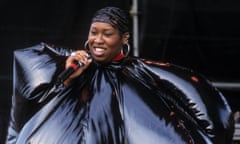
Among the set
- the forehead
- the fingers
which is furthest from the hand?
the forehead

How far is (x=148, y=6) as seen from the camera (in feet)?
13.0

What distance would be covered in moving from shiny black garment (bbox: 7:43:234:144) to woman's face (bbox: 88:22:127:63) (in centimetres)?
4

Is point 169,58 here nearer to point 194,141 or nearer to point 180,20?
point 180,20

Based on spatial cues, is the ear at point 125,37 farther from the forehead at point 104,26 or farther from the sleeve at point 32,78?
the sleeve at point 32,78

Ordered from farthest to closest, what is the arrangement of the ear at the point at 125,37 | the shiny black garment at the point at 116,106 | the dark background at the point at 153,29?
1. the dark background at the point at 153,29
2. the ear at the point at 125,37
3. the shiny black garment at the point at 116,106

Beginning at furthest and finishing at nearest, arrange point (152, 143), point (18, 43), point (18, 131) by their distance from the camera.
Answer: point (18, 43), point (18, 131), point (152, 143)

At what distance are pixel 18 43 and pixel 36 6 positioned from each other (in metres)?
0.26

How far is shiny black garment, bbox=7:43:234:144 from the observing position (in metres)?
2.20

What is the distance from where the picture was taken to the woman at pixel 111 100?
2.20 metres

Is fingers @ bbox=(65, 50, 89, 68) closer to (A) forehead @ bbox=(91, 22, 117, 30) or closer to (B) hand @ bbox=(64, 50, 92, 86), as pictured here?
(B) hand @ bbox=(64, 50, 92, 86)

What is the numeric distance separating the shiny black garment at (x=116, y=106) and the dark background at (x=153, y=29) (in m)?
1.55

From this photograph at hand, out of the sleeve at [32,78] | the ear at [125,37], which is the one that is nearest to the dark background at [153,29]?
the sleeve at [32,78]

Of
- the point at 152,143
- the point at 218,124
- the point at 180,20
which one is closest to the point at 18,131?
the point at 152,143

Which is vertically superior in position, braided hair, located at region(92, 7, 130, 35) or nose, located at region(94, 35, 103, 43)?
braided hair, located at region(92, 7, 130, 35)
